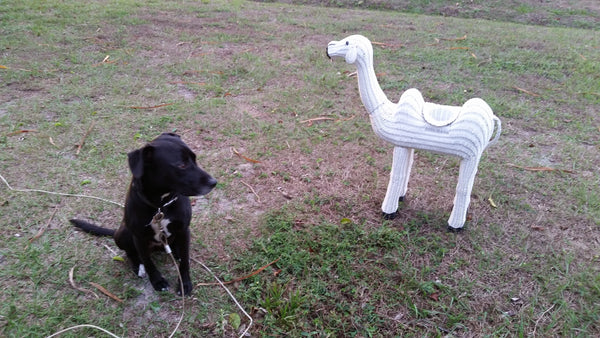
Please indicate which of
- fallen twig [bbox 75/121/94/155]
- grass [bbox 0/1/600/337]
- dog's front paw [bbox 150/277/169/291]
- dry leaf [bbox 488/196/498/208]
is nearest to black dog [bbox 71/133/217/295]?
dog's front paw [bbox 150/277/169/291]

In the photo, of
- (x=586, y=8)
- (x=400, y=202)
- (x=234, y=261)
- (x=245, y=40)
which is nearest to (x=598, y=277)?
(x=400, y=202)

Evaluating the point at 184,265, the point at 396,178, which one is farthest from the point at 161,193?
the point at 396,178

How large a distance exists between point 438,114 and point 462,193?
0.65 metres

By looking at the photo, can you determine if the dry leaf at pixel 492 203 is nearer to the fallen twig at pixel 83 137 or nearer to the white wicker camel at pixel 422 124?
the white wicker camel at pixel 422 124

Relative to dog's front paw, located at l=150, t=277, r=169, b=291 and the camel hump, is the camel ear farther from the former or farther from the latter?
dog's front paw, located at l=150, t=277, r=169, b=291

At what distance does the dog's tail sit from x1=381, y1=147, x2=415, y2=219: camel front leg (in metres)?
2.20

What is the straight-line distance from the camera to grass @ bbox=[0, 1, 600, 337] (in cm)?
263

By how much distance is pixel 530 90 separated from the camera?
5816 mm

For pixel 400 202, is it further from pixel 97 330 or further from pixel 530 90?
pixel 530 90

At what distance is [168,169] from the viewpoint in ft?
7.52

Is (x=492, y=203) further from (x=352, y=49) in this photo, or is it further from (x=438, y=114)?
(x=352, y=49)

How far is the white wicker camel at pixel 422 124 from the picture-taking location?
2.77 metres

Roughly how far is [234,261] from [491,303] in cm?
184

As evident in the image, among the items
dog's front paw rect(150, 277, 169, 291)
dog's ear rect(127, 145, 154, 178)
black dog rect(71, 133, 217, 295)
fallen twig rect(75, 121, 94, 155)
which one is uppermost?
dog's ear rect(127, 145, 154, 178)
